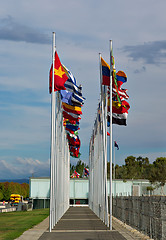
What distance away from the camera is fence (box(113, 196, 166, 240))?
1608cm

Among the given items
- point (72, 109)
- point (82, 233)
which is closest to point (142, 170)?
point (72, 109)

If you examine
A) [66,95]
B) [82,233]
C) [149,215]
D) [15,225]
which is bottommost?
[15,225]

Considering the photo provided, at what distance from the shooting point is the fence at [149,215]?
16078mm

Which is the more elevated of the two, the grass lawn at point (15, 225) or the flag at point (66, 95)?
the flag at point (66, 95)

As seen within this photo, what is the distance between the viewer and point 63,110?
118 feet

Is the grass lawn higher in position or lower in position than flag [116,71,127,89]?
lower

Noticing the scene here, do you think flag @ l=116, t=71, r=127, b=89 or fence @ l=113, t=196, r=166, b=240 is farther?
flag @ l=116, t=71, r=127, b=89

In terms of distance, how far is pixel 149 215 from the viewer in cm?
1880

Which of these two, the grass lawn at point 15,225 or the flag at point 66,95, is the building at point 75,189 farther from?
the flag at point 66,95

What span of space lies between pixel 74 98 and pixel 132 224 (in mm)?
8663

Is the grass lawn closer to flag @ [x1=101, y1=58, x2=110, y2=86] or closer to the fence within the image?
the fence

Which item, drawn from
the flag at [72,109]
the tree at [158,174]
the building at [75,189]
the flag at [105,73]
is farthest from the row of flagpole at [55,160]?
the tree at [158,174]

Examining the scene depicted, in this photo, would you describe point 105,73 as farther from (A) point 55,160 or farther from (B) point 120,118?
(A) point 55,160

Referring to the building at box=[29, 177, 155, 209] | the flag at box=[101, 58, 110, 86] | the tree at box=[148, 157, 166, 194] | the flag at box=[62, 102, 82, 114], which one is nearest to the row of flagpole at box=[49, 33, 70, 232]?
the flag at box=[62, 102, 82, 114]
